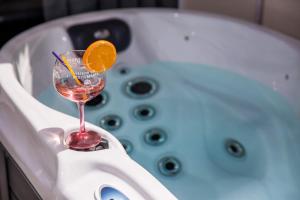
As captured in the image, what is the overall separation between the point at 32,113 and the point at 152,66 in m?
0.91

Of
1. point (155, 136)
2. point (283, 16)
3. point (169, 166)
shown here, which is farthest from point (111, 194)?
point (283, 16)

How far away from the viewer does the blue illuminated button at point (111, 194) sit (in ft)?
3.39

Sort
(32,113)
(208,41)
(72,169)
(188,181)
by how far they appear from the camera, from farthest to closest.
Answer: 1. (208,41)
2. (188,181)
3. (32,113)
4. (72,169)

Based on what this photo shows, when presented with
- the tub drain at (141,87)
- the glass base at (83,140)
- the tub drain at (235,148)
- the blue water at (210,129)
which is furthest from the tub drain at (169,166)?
the glass base at (83,140)

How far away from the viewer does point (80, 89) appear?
Result: 1.17 m

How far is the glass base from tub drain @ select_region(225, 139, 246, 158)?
73 cm

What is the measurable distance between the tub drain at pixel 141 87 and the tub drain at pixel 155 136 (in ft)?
0.63

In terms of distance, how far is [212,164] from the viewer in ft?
5.70

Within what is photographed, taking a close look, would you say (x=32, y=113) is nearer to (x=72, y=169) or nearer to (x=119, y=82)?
(x=72, y=169)

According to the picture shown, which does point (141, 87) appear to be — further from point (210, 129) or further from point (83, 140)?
point (83, 140)

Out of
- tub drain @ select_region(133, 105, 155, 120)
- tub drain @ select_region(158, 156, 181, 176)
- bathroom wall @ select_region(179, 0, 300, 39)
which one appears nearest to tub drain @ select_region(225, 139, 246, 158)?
tub drain @ select_region(158, 156, 181, 176)

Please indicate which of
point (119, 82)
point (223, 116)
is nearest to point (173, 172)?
point (223, 116)

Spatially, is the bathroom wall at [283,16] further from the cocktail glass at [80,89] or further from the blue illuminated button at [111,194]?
the blue illuminated button at [111,194]

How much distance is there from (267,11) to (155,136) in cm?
68
